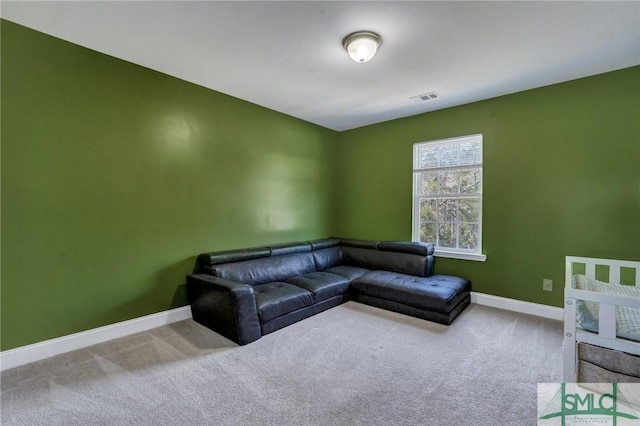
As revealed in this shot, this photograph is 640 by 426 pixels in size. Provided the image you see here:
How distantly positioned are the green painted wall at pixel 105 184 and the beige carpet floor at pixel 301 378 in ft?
1.63

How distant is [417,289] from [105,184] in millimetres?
3414

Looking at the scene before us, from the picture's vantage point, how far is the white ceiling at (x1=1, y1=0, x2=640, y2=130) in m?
1.98

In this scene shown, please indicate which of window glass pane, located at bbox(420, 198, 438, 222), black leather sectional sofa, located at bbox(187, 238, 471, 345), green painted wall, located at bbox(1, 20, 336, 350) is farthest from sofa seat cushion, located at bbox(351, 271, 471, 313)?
green painted wall, located at bbox(1, 20, 336, 350)

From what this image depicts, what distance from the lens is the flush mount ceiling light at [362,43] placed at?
7.34ft

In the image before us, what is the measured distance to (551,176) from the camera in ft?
10.4

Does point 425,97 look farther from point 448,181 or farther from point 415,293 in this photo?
point 415,293

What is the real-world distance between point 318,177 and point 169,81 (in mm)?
2634

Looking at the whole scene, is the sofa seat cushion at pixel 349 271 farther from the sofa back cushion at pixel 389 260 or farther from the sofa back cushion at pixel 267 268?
the sofa back cushion at pixel 267 268

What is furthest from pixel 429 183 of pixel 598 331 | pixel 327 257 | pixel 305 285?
pixel 598 331

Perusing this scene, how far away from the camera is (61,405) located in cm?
177

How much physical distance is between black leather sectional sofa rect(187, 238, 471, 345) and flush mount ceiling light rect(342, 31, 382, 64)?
233cm

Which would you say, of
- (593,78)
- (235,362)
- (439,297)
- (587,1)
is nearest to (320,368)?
(235,362)

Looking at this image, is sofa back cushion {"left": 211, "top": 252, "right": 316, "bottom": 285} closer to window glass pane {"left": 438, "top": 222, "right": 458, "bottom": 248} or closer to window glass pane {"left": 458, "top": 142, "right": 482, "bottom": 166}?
window glass pane {"left": 438, "top": 222, "right": 458, "bottom": 248}

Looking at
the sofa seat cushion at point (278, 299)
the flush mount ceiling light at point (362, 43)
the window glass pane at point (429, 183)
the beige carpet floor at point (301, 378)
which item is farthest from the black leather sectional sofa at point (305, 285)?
the flush mount ceiling light at point (362, 43)
